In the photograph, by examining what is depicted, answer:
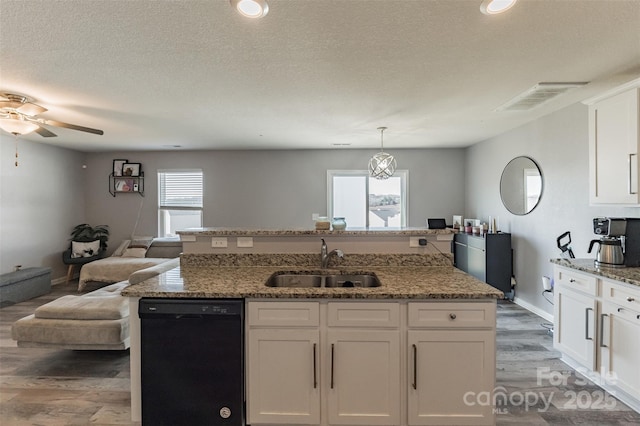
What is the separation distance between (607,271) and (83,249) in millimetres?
7283

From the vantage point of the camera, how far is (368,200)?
6141 mm

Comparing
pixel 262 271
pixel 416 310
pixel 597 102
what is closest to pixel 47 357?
pixel 262 271

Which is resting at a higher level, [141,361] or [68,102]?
[68,102]

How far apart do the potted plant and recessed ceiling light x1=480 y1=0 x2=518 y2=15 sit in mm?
6829

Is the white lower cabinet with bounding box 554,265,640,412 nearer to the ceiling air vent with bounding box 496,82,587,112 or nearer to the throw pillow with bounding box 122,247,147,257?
the ceiling air vent with bounding box 496,82,587,112

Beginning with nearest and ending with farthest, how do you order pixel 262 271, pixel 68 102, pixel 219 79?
pixel 262 271 < pixel 219 79 < pixel 68 102

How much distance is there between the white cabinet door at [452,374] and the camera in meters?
1.77

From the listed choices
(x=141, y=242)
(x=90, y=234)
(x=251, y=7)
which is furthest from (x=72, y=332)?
(x=90, y=234)

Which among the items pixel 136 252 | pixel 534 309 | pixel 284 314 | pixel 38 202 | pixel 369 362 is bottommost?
pixel 534 309

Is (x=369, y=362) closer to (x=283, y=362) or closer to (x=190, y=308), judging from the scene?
(x=283, y=362)

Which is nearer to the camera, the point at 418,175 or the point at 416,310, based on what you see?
the point at 416,310

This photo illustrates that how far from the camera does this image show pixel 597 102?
2639 mm

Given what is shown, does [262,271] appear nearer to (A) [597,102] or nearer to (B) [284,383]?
(B) [284,383]

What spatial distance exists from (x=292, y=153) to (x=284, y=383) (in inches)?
187
